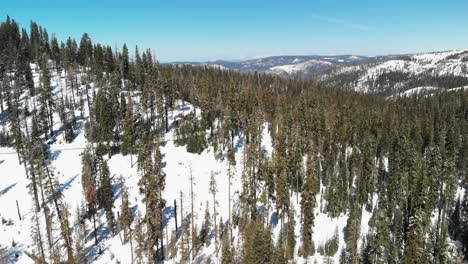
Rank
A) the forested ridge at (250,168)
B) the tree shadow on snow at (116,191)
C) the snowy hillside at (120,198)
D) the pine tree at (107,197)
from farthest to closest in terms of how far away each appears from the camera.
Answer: the tree shadow on snow at (116,191) < the pine tree at (107,197) < the snowy hillside at (120,198) < the forested ridge at (250,168)

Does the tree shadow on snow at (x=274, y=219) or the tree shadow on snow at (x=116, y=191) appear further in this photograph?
the tree shadow on snow at (x=116, y=191)

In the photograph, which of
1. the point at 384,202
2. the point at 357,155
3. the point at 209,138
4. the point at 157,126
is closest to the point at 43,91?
the point at 157,126

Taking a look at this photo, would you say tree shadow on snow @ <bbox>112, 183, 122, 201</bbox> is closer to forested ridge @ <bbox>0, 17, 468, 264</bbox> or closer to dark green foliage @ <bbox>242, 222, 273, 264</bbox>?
forested ridge @ <bbox>0, 17, 468, 264</bbox>

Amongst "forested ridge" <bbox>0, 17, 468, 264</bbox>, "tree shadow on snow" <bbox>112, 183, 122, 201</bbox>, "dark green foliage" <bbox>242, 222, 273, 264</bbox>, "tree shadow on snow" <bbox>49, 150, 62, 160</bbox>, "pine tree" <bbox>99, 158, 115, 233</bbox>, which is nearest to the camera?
"dark green foliage" <bbox>242, 222, 273, 264</bbox>

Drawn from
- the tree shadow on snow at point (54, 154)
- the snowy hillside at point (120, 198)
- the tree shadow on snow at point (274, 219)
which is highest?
the tree shadow on snow at point (54, 154)

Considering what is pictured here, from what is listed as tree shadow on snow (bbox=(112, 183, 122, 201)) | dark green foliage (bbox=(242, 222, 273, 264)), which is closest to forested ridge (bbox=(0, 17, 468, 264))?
dark green foliage (bbox=(242, 222, 273, 264))

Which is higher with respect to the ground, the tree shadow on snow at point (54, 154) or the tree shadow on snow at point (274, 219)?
the tree shadow on snow at point (54, 154)

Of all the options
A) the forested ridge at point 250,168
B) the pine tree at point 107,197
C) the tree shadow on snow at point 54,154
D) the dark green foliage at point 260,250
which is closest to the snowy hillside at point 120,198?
the tree shadow on snow at point 54,154

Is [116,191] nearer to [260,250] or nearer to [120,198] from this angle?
[120,198]

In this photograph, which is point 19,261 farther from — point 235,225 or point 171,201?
point 235,225

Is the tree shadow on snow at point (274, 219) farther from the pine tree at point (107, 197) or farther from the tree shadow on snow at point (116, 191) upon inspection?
the tree shadow on snow at point (116, 191)
